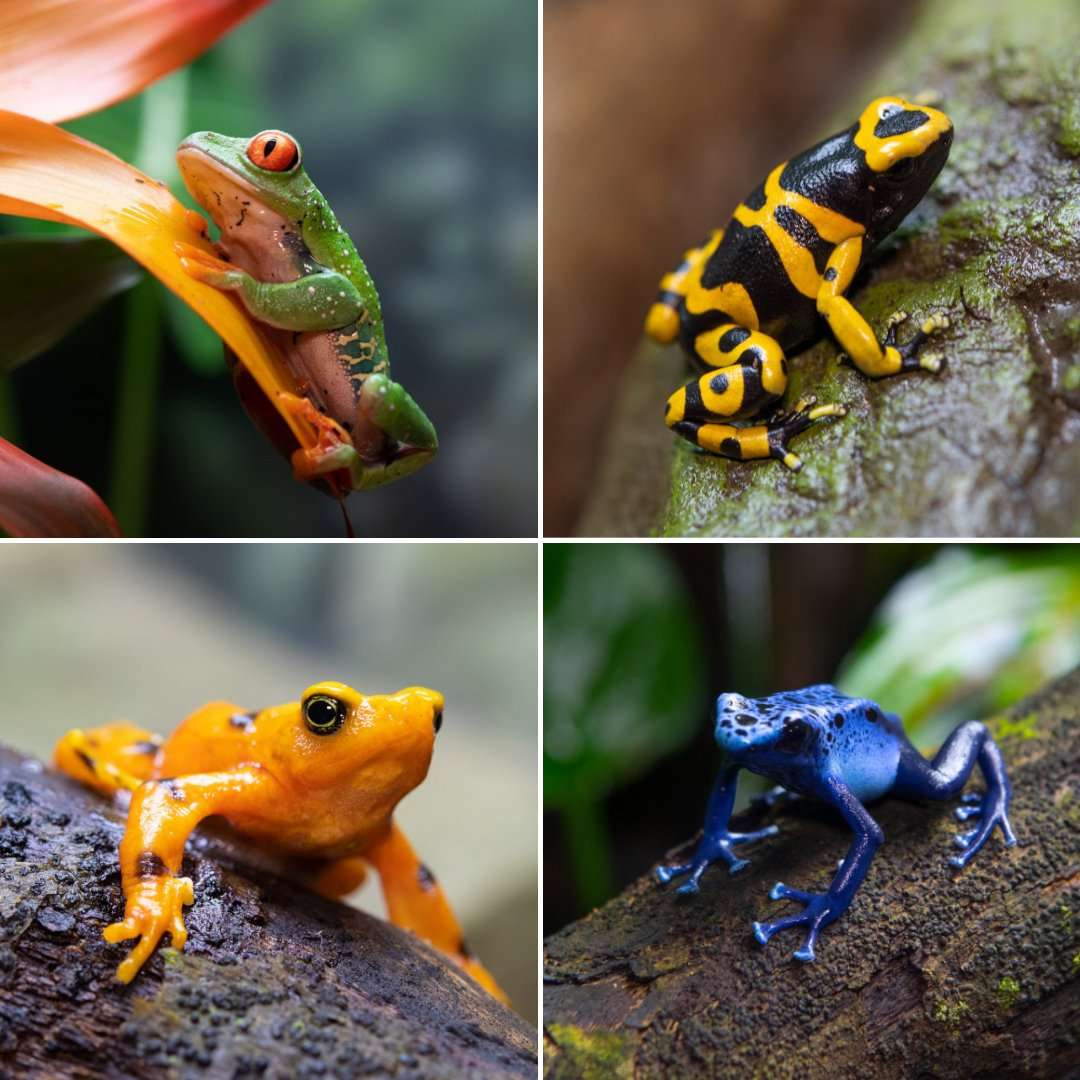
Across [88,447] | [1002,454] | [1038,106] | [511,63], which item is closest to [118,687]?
[88,447]

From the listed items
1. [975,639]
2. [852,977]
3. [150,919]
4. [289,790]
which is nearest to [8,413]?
[289,790]

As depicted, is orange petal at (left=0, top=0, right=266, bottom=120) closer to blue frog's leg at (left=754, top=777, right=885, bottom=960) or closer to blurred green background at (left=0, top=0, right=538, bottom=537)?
blurred green background at (left=0, top=0, right=538, bottom=537)

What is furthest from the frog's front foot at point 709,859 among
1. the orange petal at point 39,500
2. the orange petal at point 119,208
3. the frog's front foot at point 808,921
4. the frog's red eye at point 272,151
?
Answer: the frog's red eye at point 272,151

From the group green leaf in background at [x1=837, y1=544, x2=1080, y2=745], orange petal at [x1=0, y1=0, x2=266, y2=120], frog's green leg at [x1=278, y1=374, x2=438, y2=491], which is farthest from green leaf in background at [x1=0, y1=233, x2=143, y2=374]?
green leaf in background at [x1=837, y1=544, x2=1080, y2=745]

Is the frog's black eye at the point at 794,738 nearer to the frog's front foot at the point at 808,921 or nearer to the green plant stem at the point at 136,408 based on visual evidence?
Answer: the frog's front foot at the point at 808,921

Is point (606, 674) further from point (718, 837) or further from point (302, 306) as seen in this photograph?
point (302, 306)
